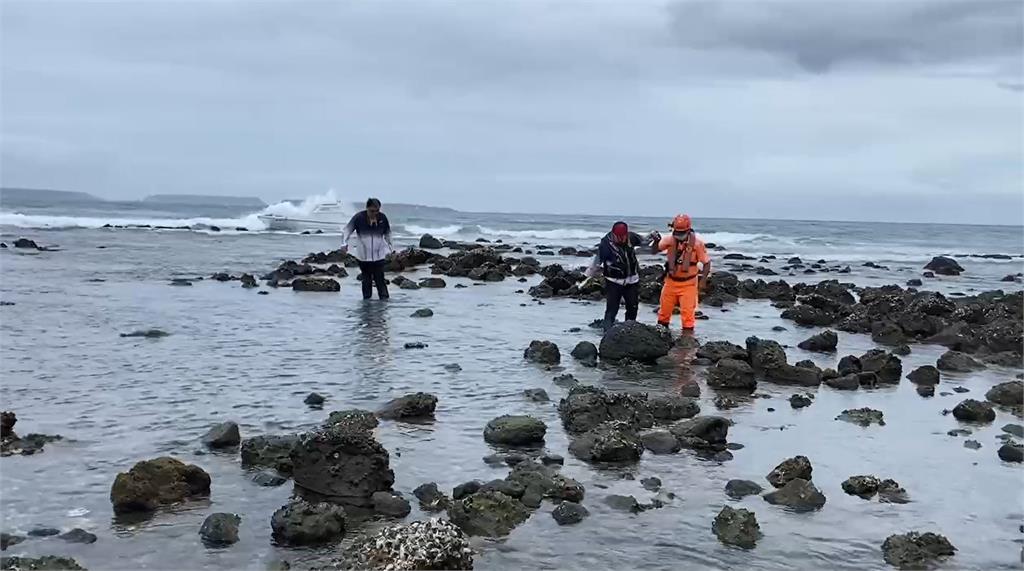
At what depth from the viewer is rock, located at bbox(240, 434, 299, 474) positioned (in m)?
7.17

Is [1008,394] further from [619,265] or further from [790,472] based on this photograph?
[619,265]

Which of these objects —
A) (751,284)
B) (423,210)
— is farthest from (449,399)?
(423,210)

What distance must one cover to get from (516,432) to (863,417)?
3801mm

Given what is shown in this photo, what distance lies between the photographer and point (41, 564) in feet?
16.6

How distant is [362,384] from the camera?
10523 millimetres

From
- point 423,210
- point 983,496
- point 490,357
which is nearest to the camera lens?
point 983,496

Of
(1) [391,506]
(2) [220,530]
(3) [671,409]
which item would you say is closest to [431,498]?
(1) [391,506]

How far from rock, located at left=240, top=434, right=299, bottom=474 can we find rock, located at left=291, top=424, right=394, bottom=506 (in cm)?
28

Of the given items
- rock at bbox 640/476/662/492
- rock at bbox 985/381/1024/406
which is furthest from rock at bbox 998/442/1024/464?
rock at bbox 640/476/662/492

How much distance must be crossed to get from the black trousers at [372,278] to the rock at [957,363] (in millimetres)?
10339

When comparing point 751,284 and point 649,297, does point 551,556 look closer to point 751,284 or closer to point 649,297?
point 649,297

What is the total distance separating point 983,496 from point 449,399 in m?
5.13

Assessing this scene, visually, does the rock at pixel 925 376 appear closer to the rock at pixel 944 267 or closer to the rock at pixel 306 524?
the rock at pixel 306 524

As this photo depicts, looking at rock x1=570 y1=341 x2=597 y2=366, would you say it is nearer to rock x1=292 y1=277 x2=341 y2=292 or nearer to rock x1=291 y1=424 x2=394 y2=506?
rock x1=291 y1=424 x2=394 y2=506
